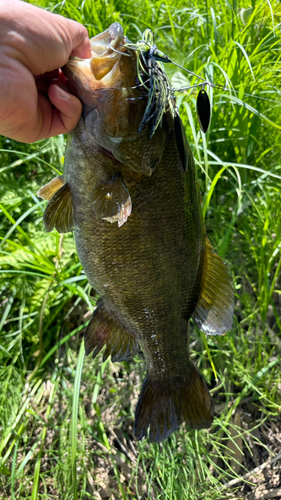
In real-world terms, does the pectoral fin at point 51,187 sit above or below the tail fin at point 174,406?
above

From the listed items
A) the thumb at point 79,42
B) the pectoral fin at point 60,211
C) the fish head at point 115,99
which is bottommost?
the pectoral fin at point 60,211

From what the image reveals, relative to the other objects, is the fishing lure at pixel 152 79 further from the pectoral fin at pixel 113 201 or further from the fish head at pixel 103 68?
the pectoral fin at pixel 113 201

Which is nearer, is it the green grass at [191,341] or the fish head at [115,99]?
the fish head at [115,99]

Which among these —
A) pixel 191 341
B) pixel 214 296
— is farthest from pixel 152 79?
pixel 191 341

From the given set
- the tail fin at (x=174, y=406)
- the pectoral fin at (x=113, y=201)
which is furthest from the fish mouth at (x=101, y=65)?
the tail fin at (x=174, y=406)

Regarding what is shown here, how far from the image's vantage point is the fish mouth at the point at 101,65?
113 cm

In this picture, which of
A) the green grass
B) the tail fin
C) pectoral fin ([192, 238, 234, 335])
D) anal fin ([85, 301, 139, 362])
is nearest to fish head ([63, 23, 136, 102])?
pectoral fin ([192, 238, 234, 335])

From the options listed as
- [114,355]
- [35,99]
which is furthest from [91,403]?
[35,99]

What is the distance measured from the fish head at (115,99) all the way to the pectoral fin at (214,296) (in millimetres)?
558

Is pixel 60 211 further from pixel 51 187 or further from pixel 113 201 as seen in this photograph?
pixel 113 201

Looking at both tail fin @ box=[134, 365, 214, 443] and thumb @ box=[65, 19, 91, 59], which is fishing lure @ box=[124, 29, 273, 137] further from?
tail fin @ box=[134, 365, 214, 443]

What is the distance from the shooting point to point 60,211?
1408mm

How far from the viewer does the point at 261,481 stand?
2342 millimetres

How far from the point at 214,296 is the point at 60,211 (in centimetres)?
72
